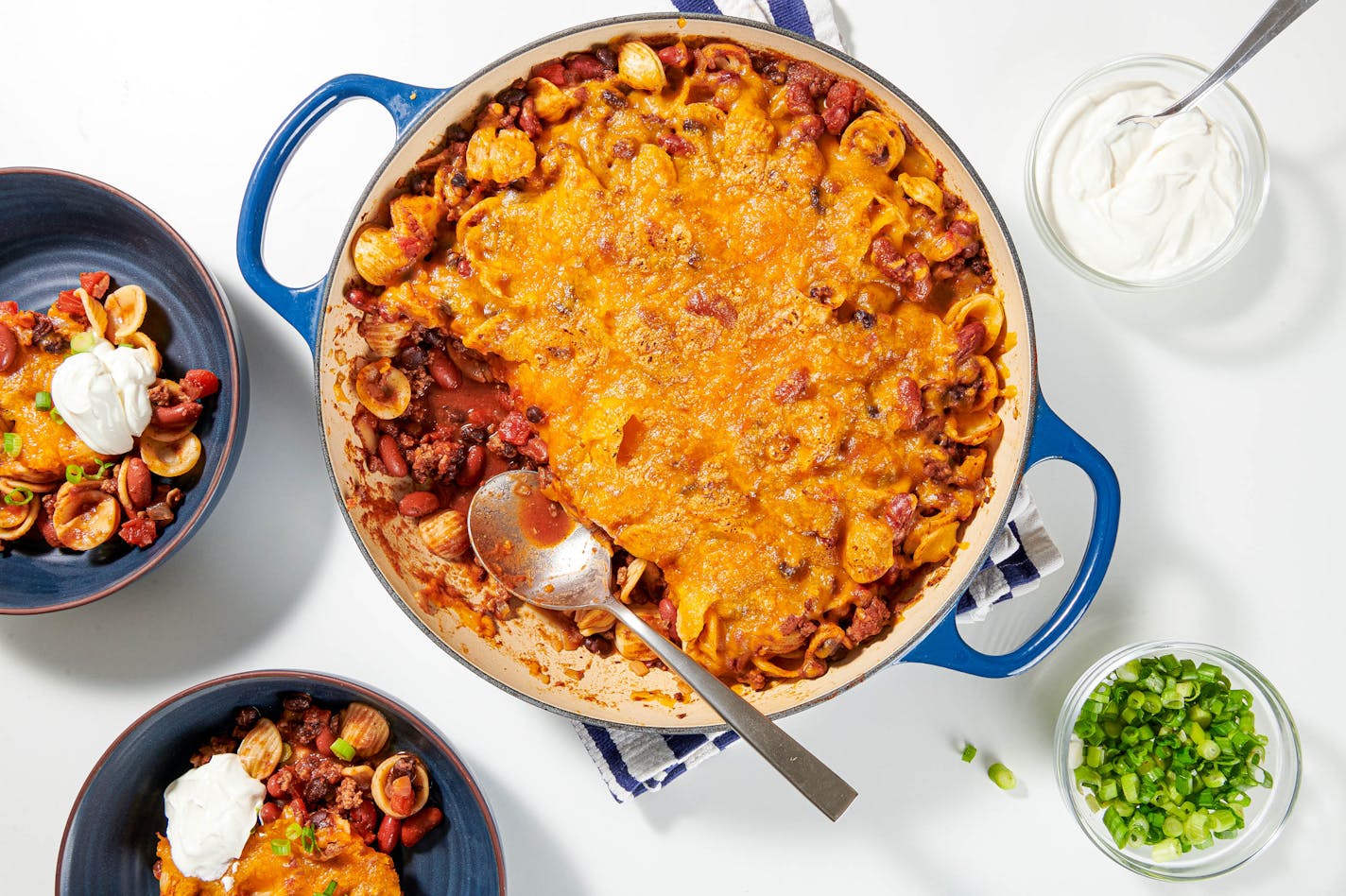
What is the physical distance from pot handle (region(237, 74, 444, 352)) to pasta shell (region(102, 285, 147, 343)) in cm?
73

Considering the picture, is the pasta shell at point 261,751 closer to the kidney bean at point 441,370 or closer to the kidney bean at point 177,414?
the kidney bean at point 177,414

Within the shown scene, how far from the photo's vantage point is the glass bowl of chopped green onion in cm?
348

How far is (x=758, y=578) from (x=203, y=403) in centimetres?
204

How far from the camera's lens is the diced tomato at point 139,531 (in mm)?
3334

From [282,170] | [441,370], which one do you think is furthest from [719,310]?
[282,170]

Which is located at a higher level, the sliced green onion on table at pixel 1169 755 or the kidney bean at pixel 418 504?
the kidney bean at pixel 418 504

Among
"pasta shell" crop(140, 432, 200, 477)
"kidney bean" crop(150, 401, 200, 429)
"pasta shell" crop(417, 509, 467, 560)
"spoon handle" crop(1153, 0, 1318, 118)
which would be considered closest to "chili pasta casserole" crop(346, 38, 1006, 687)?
"pasta shell" crop(417, 509, 467, 560)

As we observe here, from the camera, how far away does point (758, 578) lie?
310 centimetres

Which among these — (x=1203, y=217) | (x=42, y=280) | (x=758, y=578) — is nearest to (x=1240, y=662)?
(x=1203, y=217)

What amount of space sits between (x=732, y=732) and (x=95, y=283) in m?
2.76

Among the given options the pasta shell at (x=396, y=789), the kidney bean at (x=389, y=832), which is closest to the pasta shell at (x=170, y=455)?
the pasta shell at (x=396, y=789)

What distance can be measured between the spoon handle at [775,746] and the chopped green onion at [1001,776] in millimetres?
1057

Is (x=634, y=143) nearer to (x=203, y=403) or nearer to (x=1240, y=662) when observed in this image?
(x=203, y=403)

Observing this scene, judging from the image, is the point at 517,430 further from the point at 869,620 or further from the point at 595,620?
the point at 869,620
